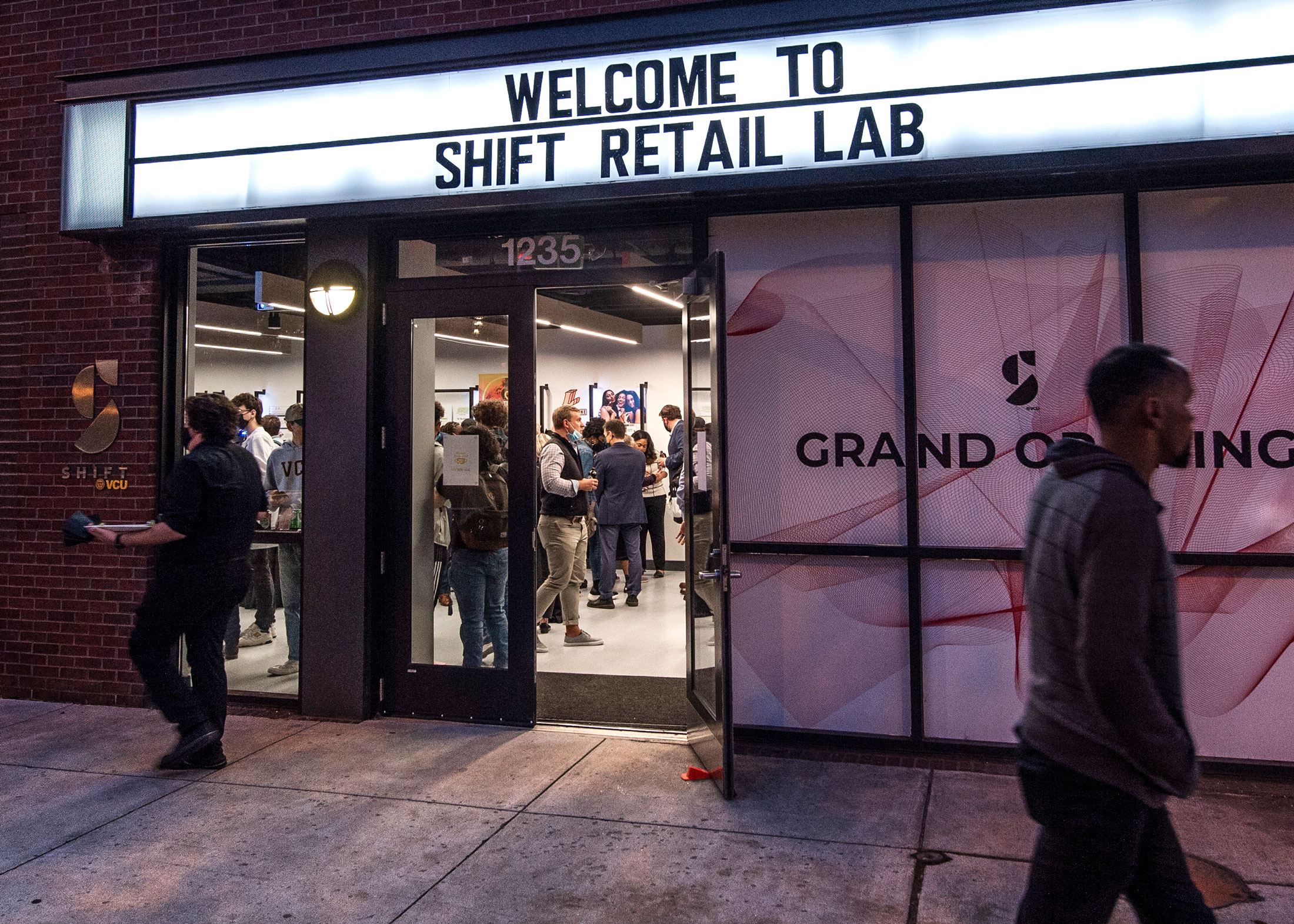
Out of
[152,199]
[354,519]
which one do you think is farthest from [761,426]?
[152,199]

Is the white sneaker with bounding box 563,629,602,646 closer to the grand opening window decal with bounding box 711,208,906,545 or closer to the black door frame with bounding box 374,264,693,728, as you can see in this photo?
the black door frame with bounding box 374,264,693,728

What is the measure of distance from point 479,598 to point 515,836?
2001 millimetres

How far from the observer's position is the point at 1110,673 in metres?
1.95

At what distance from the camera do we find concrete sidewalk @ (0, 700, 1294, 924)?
3348 millimetres

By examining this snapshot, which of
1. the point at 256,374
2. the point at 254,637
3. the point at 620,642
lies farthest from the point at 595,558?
the point at 256,374

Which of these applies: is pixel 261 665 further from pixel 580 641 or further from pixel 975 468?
pixel 975 468

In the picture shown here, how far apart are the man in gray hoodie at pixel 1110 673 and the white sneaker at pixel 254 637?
5.78 m

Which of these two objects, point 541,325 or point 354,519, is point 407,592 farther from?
point 541,325

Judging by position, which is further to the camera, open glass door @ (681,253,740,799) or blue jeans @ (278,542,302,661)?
blue jeans @ (278,542,302,661)

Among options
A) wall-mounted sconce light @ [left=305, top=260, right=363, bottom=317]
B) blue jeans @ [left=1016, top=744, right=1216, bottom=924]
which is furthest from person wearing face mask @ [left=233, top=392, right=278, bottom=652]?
blue jeans @ [left=1016, top=744, right=1216, bottom=924]

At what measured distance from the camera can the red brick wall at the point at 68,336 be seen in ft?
19.4

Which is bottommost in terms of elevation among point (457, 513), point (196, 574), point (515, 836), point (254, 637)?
point (515, 836)

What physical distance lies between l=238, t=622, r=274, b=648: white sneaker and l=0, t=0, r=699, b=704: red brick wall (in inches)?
33.9

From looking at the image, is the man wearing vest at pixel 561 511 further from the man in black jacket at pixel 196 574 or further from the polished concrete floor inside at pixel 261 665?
the man in black jacket at pixel 196 574
